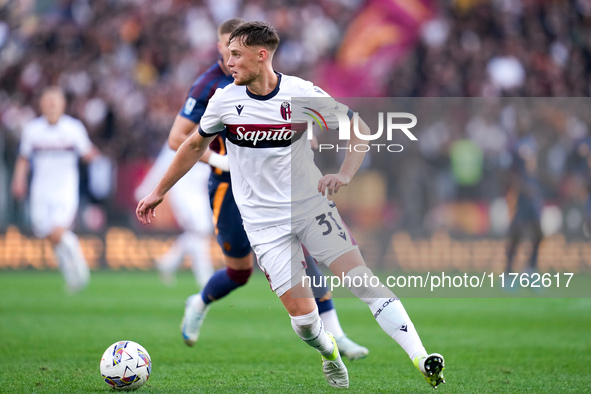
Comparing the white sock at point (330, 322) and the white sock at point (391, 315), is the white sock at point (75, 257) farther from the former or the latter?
the white sock at point (391, 315)

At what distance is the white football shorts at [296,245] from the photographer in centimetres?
541

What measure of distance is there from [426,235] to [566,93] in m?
4.38

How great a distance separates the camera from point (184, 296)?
12.1 m

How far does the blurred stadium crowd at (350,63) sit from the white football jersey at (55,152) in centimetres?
298

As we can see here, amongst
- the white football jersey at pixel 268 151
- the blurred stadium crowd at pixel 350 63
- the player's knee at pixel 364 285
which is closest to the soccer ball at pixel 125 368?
the white football jersey at pixel 268 151

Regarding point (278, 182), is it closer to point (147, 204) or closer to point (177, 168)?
point (177, 168)

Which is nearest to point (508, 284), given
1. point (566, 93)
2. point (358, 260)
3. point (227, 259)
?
point (566, 93)

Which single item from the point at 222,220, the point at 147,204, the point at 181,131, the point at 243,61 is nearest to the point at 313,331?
the point at 147,204

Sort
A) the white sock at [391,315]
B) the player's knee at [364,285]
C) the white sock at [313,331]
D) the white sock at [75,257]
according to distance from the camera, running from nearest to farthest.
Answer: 1. the white sock at [391,315]
2. the player's knee at [364,285]
3. the white sock at [313,331]
4. the white sock at [75,257]

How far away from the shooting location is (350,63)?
18688 millimetres

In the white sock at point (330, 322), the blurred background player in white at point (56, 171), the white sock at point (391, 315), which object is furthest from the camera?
the blurred background player in white at point (56, 171)

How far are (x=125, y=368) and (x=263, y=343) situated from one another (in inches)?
105

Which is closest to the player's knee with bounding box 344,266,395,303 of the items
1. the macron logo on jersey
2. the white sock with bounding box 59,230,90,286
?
the macron logo on jersey

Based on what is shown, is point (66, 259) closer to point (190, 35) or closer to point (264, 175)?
point (264, 175)
